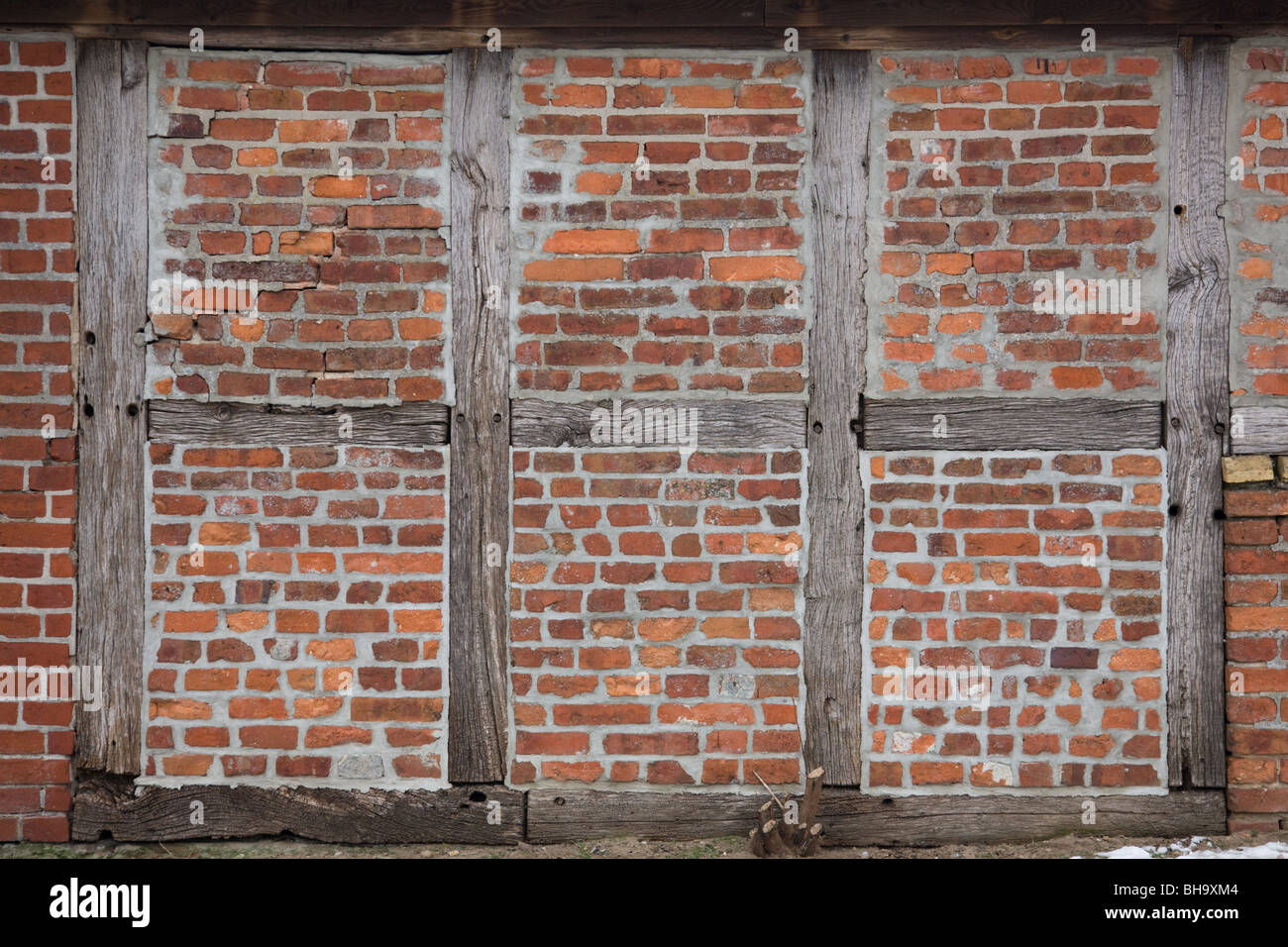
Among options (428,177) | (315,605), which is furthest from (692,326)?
(315,605)

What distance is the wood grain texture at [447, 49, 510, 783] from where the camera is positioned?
2.96m

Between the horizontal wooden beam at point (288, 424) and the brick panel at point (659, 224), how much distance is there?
0.37m

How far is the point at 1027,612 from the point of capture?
2.95m

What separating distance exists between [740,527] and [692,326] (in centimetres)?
68

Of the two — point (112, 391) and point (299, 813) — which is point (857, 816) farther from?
point (112, 391)

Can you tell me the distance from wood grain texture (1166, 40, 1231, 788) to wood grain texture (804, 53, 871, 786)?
102 cm

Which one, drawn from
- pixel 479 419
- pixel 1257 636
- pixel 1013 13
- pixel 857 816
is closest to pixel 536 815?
pixel 857 816

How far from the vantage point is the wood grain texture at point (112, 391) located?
2934 mm

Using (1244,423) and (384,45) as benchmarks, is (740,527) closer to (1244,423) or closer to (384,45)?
(1244,423)

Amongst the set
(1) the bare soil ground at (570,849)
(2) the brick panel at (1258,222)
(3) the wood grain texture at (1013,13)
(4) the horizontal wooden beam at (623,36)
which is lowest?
(1) the bare soil ground at (570,849)

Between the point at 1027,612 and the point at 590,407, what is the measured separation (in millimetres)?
1588

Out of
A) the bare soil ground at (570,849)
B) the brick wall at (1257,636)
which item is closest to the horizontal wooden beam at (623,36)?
the brick wall at (1257,636)

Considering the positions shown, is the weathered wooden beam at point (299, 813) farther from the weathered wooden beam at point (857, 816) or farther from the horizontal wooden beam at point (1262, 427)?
the horizontal wooden beam at point (1262, 427)

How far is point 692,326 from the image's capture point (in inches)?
117
